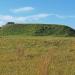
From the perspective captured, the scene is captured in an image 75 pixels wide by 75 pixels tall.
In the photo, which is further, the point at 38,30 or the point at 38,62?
the point at 38,30

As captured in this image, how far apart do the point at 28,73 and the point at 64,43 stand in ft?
124

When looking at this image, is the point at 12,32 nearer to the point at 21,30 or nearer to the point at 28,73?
the point at 21,30

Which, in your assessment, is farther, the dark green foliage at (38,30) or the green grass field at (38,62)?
the dark green foliage at (38,30)

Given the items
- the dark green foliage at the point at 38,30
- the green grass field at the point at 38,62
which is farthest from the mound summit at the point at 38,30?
the green grass field at the point at 38,62

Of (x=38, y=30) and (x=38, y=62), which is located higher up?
(x=38, y=62)

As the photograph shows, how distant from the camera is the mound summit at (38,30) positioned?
100m

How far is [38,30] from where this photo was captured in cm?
10362

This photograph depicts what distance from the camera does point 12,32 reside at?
104m

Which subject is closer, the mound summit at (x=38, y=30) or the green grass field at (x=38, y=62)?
the green grass field at (x=38, y=62)

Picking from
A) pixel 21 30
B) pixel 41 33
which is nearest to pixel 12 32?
pixel 21 30

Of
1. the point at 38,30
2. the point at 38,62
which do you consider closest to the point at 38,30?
the point at 38,30

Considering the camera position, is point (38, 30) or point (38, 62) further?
point (38, 30)

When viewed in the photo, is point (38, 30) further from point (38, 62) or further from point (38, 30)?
point (38, 62)

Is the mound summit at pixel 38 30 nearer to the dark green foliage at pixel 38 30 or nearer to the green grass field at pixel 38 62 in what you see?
the dark green foliage at pixel 38 30
